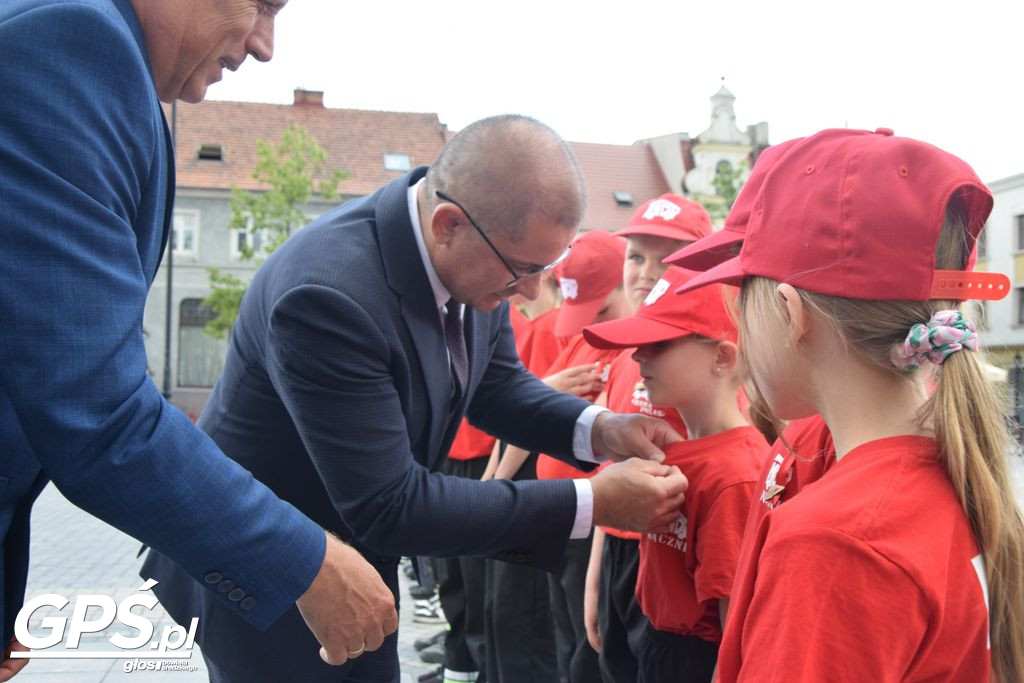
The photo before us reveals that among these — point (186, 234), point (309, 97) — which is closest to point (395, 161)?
point (309, 97)

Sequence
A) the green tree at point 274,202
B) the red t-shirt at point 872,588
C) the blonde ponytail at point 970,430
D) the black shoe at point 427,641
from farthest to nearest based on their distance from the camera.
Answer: the green tree at point 274,202 < the black shoe at point 427,641 < the blonde ponytail at point 970,430 < the red t-shirt at point 872,588

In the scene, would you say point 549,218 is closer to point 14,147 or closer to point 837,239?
point 837,239

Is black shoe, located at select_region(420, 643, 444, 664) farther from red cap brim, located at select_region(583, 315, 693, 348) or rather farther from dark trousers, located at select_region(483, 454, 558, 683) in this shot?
red cap brim, located at select_region(583, 315, 693, 348)

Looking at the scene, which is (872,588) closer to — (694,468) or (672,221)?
(694,468)

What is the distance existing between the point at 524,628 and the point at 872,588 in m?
3.40

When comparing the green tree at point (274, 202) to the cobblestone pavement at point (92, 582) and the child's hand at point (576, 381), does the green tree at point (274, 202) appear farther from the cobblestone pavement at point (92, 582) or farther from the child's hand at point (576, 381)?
the child's hand at point (576, 381)

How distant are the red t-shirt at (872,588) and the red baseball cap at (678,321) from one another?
1.29 meters

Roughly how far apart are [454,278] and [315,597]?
103 centimetres

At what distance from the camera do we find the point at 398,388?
8.28 feet

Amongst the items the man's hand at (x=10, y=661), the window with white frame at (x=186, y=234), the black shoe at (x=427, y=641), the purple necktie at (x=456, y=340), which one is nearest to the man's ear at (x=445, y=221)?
the purple necktie at (x=456, y=340)

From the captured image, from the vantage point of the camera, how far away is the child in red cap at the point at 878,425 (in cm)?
139

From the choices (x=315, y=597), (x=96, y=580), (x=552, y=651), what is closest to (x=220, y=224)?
(x=96, y=580)

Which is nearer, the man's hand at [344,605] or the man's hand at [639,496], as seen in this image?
the man's hand at [344,605]


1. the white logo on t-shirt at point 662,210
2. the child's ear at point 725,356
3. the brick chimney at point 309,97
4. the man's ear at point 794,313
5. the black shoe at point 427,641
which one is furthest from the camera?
the brick chimney at point 309,97
